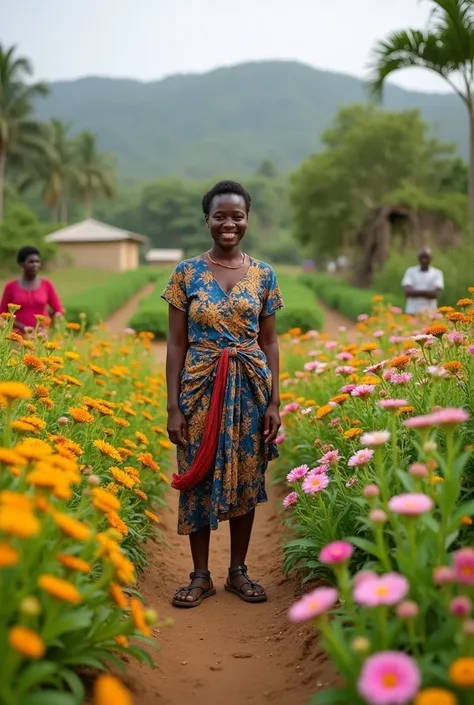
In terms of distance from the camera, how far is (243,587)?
352 cm

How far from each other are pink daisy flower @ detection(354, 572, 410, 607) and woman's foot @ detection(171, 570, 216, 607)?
6.22ft

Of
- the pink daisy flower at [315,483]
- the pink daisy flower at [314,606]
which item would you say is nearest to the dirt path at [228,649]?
the pink daisy flower at [315,483]

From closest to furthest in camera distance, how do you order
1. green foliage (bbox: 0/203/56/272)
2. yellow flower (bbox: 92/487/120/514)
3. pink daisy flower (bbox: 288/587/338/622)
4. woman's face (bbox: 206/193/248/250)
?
pink daisy flower (bbox: 288/587/338/622), yellow flower (bbox: 92/487/120/514), woman's face (bbox: 206/193/248/250), green foliage (bbox: 0/203/56/272)

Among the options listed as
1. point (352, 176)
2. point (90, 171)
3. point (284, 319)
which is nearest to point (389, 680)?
point (284, 319)

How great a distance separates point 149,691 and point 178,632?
0.72 meters

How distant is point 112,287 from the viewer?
71.8 ft

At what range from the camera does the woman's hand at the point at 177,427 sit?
3.38m

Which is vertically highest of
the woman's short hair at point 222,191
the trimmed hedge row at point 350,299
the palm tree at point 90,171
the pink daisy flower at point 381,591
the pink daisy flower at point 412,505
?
the palm tree at point 90,171

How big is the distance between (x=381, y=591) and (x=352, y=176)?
3437cm

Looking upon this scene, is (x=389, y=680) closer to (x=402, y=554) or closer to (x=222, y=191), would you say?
(x=402, y=554)

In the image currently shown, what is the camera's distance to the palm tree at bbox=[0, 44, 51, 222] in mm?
35812

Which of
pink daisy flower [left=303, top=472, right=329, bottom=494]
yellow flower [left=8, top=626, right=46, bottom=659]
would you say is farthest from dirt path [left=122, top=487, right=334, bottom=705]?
yellow flower [left=8, top=626, right=46, bottom=659]

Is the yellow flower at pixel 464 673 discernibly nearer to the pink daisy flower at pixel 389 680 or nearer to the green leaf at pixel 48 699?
the pink daisy flower at pixel 389 680

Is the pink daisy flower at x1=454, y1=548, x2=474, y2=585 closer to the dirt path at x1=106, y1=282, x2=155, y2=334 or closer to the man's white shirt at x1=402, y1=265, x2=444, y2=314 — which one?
the man's white shirt at x1=402, y1=265, x2=444, y2=314
